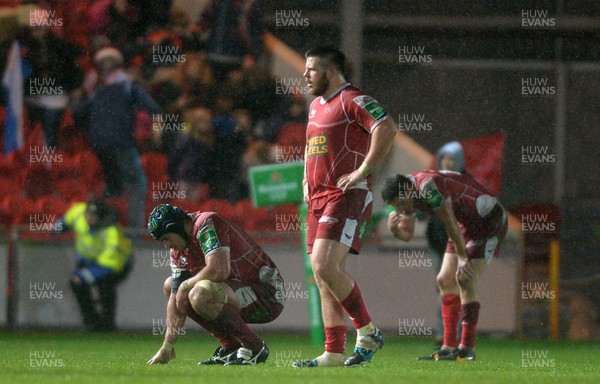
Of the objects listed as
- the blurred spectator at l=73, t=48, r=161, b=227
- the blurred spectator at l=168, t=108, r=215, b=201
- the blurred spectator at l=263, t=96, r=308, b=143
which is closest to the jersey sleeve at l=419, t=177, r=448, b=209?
the blurred spectator at l=73, t=48, r=161, b=227

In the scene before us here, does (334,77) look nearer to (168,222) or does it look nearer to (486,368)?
(168,222)

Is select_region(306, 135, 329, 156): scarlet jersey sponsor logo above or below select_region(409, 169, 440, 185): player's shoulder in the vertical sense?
above

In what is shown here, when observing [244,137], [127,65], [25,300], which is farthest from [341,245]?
[127,65]

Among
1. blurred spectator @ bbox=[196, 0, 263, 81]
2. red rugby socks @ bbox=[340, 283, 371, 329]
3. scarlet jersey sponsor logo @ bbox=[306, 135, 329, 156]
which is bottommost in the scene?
red rugby socks @ bbox=[340, 283, 371, 329]

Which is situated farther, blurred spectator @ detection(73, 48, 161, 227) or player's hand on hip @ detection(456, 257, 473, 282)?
→ blurred spectator @ detection(73, 48, 161, 227)

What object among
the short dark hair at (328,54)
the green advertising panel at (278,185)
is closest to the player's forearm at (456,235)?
the short dark hair at (328,54)

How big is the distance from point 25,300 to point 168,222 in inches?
243

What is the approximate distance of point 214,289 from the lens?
9.15 m

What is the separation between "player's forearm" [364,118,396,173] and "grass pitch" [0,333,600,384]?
1348mm

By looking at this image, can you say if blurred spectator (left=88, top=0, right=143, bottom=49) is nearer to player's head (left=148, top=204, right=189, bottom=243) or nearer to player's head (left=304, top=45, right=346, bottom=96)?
player's head (left=304, top=45, right=346, bottom=96)

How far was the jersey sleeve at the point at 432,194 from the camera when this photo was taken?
34.5ft

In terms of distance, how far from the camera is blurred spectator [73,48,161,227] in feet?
53.0

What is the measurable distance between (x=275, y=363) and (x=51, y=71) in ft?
27.7

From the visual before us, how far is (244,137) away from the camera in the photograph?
16.9 meters
